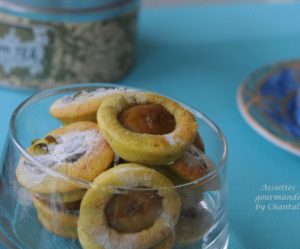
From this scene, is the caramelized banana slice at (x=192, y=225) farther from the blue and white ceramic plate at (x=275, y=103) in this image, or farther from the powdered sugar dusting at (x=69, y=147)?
the blue and white ceramic plate at (x=275, y=103)

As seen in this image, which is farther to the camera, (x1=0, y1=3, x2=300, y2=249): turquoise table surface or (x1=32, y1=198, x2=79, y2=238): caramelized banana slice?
(x1=0, y1=3, x2=300, y2=249): turquoise table surface

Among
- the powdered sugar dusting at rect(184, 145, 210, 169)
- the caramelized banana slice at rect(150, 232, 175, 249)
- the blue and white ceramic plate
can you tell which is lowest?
the blue and white ceramic plate

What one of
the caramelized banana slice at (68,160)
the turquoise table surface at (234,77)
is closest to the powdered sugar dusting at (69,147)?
the caramelized banana slice at (68,160)

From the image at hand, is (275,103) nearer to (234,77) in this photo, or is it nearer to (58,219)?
(234,77)

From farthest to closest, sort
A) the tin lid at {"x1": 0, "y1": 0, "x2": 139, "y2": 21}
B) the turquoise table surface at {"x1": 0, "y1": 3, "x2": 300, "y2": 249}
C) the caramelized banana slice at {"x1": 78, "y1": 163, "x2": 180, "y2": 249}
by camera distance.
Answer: the tin lid at {"x1": 0, "y1": 0, "x2": 139, "y2": 21}, the turquoise table surface at {"x1": 0, "y1": 3, "x2": 300, "y2": 249}, the caramelized banana slice at {"x1": 78, "y1": 163, "x2": 180, "y2": 249}

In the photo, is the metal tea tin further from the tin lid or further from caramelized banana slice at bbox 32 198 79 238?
caramelized banana slice at bbox 32 198 79 238

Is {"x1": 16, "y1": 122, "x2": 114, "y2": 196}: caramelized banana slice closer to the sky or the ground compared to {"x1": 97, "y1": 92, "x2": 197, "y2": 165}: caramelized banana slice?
closer to the ground

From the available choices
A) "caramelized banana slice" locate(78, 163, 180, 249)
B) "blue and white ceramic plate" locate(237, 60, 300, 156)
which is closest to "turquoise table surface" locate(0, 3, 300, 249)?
"blue and white ceramic plate" locate(237, 60, 300, 156)
